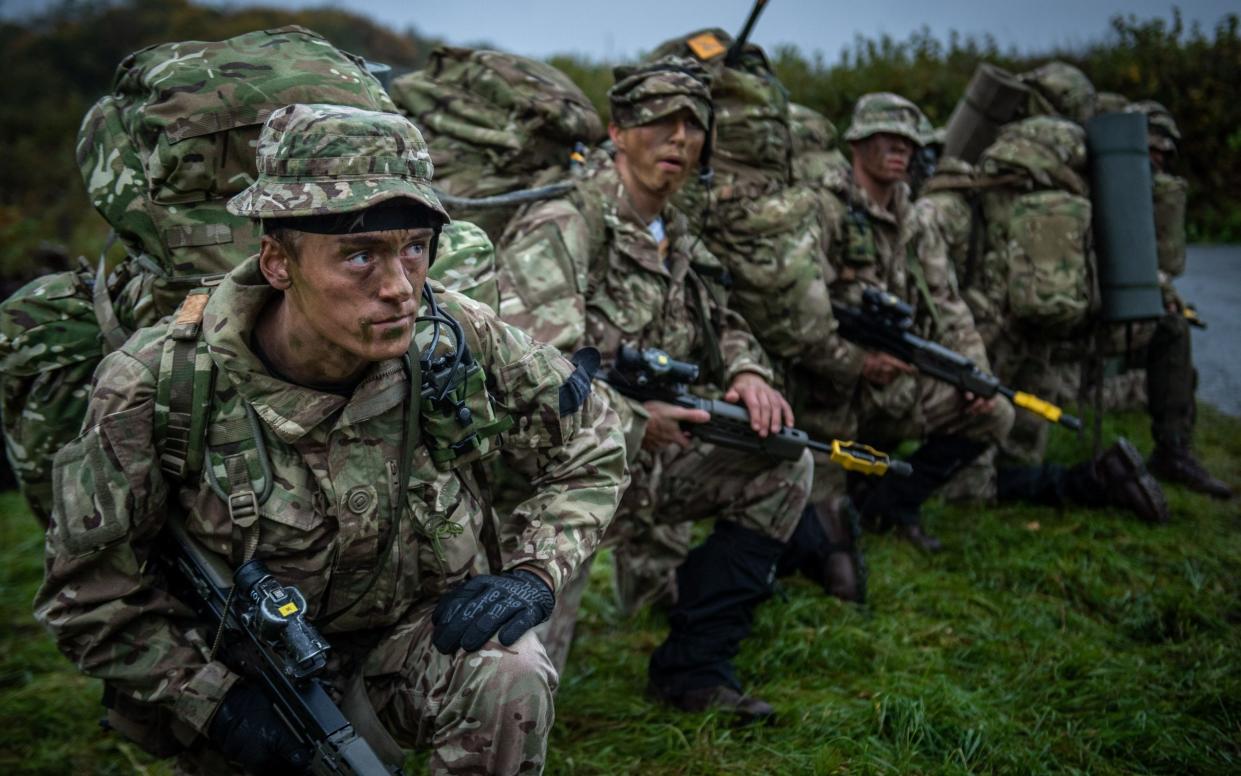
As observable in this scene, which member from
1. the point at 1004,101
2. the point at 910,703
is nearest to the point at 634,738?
the point at 910,703

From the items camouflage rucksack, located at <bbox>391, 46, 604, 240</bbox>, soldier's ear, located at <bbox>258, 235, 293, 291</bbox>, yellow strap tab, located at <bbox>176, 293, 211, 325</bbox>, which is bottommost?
yellow strap tab, located at <bbox>176, 293, 211, 325</bbox>

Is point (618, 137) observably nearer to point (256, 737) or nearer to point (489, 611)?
point (489, 611)

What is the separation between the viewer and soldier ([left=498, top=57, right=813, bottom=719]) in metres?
3.81

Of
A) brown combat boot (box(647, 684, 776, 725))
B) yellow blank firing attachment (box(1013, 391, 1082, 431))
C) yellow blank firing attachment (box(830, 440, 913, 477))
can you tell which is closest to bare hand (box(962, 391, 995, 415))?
yellow blank firing attachment (box(1013, 391, 1082, 431))

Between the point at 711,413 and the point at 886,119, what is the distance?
8.55ft

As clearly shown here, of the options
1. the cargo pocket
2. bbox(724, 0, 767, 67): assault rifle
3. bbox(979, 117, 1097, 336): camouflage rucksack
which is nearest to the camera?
the cargo pocket

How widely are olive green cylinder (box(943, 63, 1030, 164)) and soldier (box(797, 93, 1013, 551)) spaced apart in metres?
1.96

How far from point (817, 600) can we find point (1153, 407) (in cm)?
365

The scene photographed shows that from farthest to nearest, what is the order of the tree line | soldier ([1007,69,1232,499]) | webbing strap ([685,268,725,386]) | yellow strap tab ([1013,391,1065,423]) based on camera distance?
the tree line
soldier ([1007,69,1232,499])
yellow strap tab ([1013,391,1065,423])
webbing strap ([685,268,725,386])

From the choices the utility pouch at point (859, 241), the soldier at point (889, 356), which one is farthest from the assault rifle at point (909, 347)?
the utility pouch at point (859, 241)

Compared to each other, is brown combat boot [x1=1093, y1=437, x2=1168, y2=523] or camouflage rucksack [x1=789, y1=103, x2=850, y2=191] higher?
camouflage rucksack [x1=789, y1=103, x2=850, y2=191]

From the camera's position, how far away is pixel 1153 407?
6809 mm

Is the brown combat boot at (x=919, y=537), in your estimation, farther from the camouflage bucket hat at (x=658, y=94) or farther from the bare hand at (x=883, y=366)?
the camouflage bucket hat at (x=658, y=94)

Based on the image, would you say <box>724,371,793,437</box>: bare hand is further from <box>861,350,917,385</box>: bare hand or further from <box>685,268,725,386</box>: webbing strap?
<box>861,350,917,385</box>: bare hand
